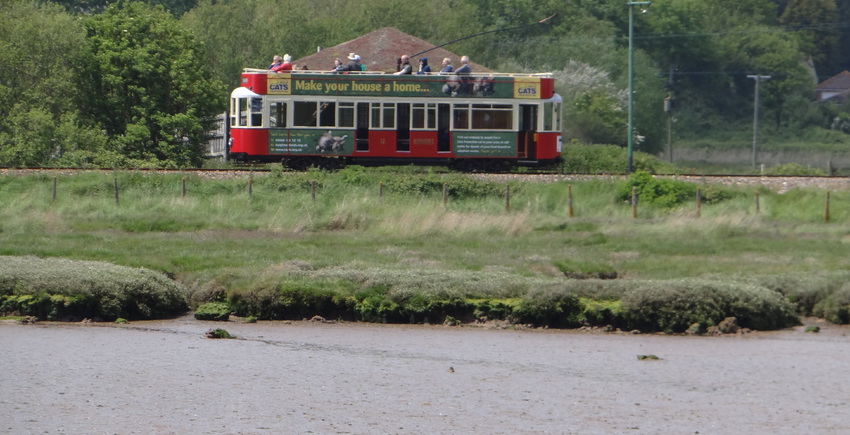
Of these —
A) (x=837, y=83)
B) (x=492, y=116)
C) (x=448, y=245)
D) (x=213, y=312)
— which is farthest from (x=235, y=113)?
(x=837, y=83)

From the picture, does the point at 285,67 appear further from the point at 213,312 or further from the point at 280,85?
the point at 213,312

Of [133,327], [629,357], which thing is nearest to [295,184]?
[133,327]

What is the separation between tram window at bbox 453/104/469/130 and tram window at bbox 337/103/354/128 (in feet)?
10.0

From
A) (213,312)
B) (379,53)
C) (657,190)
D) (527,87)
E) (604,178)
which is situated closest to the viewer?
(213,312)

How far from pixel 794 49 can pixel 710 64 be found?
314 inches

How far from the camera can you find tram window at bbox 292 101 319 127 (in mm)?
36750

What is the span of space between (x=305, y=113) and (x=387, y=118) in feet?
7.93

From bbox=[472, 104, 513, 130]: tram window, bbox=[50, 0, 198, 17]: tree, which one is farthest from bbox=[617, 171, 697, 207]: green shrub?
bbox=[50, 0, 198, 17]: tree

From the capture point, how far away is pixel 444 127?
121ft

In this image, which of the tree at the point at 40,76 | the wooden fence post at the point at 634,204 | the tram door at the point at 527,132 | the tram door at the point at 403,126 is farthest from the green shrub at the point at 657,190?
the tree at the point at 40,76

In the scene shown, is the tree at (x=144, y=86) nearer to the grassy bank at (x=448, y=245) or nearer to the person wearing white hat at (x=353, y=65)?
the person wearing white hat at (x=353, y=65)

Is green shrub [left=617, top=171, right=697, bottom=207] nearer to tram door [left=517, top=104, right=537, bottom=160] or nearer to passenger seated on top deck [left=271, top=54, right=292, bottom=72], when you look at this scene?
tram door [left=517, top=104, right=537, bottom=160]

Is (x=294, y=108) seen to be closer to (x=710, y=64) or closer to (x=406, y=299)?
(x=406, y=299)

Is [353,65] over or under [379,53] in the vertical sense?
under
